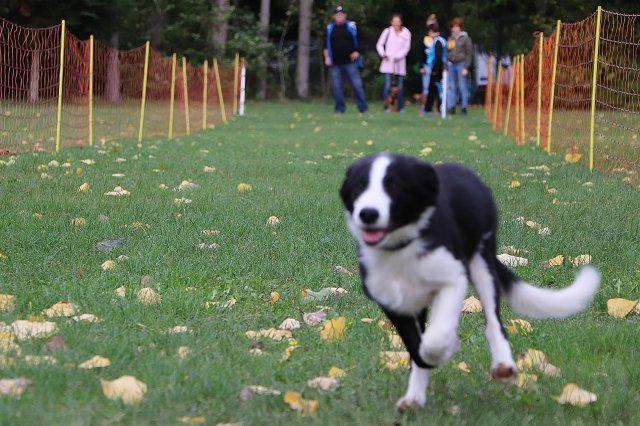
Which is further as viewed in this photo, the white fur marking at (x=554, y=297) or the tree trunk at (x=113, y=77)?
the tree trunk at (x=113, y=77)

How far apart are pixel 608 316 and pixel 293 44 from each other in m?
34.6

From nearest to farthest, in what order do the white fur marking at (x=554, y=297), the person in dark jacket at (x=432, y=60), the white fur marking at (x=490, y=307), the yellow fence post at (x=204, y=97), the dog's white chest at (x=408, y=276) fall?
the dog's white chest at (x=408, y=276) → the white fur marking at (x=490, y=307) → the white fur marking at (x=554, y=297) → the yellow fence post at (x=204, y=97) → the person in dark jacket at (x=432, y=60)

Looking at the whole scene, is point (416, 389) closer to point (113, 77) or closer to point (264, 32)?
point (113, 77)

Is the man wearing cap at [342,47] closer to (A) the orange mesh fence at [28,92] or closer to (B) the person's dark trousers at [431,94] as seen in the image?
(B) the person's dark trousers at [431,94]

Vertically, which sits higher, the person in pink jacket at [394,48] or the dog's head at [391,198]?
the person in pink jacket at [394,48]

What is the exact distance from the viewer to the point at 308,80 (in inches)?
1443

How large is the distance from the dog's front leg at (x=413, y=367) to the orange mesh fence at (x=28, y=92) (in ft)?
31.3

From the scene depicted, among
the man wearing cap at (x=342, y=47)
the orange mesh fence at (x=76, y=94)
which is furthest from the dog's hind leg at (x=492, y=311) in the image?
the man wearing cap at (x=342, y=47)

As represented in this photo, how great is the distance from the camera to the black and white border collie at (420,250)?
9.80 ft

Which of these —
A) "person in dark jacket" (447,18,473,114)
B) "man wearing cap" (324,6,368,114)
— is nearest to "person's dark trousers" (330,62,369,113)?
"man wearing cap" (324,6,368,114)

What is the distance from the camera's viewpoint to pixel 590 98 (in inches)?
456

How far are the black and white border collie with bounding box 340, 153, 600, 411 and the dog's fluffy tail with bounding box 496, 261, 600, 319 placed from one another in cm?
21

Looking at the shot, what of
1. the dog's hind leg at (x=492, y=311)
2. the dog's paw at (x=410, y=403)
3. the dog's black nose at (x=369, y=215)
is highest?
the dog's black nose at (x=369, y=215)

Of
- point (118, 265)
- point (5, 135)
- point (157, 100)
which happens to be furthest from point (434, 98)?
point (118, 265)
